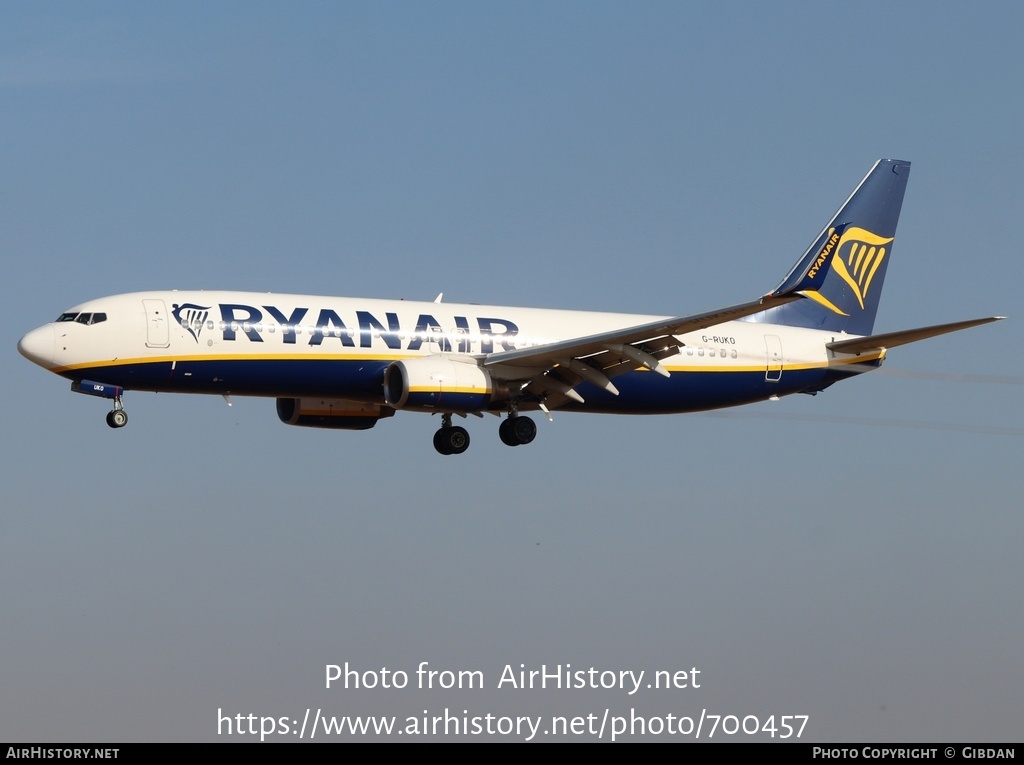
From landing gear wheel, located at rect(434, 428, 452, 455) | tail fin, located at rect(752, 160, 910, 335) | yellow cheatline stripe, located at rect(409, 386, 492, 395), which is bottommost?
landing gear wheel, located at rect(434, 428, 452, 455)

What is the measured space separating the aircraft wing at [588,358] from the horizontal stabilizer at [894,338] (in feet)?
21.0

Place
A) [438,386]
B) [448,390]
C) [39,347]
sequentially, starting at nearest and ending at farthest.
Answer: [39,347], [438,386], [448,390]

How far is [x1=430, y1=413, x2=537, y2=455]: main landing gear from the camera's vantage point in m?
47.4

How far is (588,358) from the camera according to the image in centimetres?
4581

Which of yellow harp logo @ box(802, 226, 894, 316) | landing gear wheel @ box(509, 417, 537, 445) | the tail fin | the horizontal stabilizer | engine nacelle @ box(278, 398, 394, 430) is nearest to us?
the horizontal stabilizer

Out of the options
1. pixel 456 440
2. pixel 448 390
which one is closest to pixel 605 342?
pixel 448 390

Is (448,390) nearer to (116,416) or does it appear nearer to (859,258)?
(116,416)

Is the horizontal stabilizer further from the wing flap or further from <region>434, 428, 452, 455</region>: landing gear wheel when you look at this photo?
<region>434, 428, 452, 455</region>: landing gear wheel

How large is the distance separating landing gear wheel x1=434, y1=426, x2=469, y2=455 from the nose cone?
38.7 feet

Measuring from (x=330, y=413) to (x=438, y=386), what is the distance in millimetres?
6639

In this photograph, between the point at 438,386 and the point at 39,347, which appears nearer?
the point at 39,347

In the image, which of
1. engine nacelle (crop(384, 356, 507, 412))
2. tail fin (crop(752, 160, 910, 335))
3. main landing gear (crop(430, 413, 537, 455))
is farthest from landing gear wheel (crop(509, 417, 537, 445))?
tail fin (crop(752, 160, 910, 335))

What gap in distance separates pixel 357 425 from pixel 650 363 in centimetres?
1048

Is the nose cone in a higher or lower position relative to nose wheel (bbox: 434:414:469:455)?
higher
